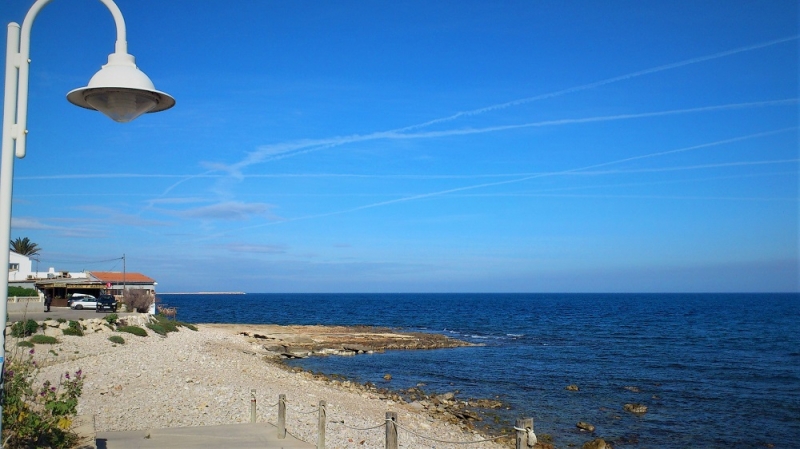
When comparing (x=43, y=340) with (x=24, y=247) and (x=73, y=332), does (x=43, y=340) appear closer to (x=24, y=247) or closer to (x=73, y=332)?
(x=73, y=332)

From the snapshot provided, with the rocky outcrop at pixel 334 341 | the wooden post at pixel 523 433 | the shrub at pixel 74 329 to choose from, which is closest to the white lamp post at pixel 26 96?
the wooden post at pixel 523 433

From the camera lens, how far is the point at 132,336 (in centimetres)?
3516

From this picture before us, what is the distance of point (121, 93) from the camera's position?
499 centimetres

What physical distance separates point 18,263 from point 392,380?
5239 cm

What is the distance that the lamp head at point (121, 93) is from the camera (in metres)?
4.85

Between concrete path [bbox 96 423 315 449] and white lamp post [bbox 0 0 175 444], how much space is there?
7.56 meters

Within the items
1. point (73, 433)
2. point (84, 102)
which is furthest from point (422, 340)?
point (84, 102)

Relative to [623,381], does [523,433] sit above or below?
above

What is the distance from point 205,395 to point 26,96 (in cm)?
1514

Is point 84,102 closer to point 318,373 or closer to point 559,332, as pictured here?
point 318,373

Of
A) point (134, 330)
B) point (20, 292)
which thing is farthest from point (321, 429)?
point (20, 292)

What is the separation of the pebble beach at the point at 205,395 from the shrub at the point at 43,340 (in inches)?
14.3

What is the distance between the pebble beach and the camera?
15086 millimetres

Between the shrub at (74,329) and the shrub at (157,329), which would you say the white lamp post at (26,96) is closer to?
the shrub at (74,329)
